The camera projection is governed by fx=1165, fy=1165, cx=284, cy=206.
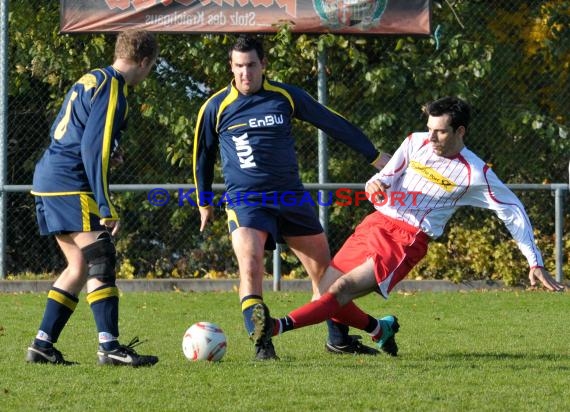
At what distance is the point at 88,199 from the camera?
6770 millimetres

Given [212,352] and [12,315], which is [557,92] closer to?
[12,315]

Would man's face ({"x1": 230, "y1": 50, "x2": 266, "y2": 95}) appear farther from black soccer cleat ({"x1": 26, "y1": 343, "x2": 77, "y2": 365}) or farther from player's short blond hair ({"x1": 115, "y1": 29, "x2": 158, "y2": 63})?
black soccer cleat ({"x1": 26, "y1": 343, "x2": 77, "y2": 365})

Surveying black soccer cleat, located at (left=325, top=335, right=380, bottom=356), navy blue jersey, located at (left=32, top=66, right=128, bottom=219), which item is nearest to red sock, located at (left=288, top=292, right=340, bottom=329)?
black soccer cleat, located at (left=325, top=335, right=380, bottom=356)

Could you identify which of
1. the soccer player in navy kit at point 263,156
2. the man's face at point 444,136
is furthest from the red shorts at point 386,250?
the man's face at point 444,136

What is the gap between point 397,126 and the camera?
13117 mm

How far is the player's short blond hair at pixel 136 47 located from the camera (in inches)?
268

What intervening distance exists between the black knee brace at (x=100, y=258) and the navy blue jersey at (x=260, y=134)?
1.07 meters

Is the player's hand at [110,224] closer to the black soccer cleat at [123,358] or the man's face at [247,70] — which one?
the black soccer cleat at [123,358]

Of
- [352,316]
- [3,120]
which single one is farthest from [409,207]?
[3,120]

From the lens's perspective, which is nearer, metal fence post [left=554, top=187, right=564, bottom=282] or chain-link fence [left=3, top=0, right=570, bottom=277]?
metal fence post [left=554, top=187, right=564, bottom=282]

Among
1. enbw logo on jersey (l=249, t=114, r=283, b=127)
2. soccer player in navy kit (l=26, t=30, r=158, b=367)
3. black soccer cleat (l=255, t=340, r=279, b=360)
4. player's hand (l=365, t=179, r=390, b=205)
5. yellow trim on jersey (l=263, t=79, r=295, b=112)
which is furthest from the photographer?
yellow trim on jersey (l=263, t=79, r=295, b=112)

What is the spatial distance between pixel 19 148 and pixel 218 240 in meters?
2.54

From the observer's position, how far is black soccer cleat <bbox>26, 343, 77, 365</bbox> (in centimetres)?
686

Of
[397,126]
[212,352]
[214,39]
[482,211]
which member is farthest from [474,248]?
[212,352]
